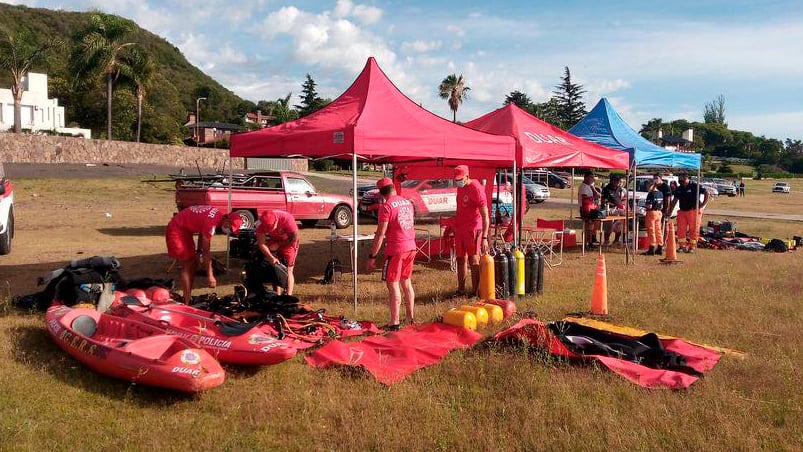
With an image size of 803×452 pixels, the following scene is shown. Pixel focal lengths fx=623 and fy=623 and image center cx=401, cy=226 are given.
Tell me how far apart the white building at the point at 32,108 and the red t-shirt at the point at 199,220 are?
54141mm

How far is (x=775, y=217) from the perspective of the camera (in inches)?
1041

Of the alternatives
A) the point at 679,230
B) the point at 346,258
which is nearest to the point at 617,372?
the point at 346,258

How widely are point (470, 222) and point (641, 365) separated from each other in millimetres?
3485

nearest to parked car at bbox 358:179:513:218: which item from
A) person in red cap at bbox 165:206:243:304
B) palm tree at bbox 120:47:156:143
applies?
person in red cap at bbox 165:206:243:304

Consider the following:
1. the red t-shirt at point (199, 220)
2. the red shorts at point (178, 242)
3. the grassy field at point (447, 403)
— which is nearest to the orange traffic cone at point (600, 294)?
the grassy field at point (447, 403)

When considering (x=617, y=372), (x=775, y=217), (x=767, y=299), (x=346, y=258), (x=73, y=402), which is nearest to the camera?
(x=73, y=402)

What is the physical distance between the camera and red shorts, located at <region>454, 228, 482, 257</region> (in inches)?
340

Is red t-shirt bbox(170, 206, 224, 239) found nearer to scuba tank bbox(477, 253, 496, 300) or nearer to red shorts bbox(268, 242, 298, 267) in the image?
red shorts bbox(268, 242, 298, 267)

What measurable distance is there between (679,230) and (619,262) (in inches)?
131

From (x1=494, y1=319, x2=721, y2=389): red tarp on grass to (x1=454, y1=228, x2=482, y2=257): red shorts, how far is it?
A: 2168 mm

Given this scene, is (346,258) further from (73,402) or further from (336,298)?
(73,402)

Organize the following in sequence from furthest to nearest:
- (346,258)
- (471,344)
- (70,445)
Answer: (346,258)
(471,344)
(70,445)

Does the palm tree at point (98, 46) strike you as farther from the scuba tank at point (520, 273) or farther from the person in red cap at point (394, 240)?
the person in red cap at point (394, 240)

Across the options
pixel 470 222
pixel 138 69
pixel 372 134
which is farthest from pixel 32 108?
pixel 470 222
